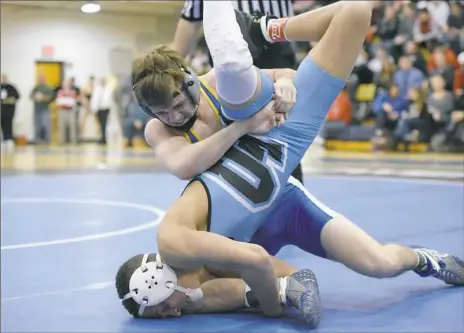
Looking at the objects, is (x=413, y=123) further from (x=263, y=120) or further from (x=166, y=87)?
(x=166, y=87)

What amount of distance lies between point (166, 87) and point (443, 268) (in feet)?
3.87

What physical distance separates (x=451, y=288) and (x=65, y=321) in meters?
1.34

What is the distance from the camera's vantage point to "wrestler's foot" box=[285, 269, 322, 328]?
220 centimetres

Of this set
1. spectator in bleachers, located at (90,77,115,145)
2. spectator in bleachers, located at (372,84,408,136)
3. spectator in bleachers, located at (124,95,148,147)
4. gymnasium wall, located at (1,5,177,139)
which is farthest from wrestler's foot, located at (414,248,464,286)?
spectator in bleachers, located at (90,77,115,145)

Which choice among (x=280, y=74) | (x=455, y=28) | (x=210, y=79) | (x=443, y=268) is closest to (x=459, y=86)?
(x=455, y=28)

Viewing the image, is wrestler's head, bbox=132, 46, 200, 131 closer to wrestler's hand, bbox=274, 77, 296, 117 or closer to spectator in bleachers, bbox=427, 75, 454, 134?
wrestler's hand, bbox=274, 77, 296, 117

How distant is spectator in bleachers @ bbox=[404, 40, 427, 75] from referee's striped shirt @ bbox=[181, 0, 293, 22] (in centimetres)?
754

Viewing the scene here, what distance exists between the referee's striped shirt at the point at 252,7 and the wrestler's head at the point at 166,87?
141 cm

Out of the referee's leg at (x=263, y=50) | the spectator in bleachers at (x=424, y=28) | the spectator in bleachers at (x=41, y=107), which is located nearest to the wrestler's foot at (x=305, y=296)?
the referee's leg at (x=263, y=50)

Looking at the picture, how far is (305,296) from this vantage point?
2.27 meters

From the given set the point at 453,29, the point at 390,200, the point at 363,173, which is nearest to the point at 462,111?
the point at 453,29

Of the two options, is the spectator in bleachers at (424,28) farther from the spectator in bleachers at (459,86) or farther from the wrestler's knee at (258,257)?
the wrestler's knee at (258,257)

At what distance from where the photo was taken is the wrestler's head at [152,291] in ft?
7.72

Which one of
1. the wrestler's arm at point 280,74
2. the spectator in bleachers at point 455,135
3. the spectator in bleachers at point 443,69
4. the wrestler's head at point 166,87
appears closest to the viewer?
the wrestler's head at point 166,87
